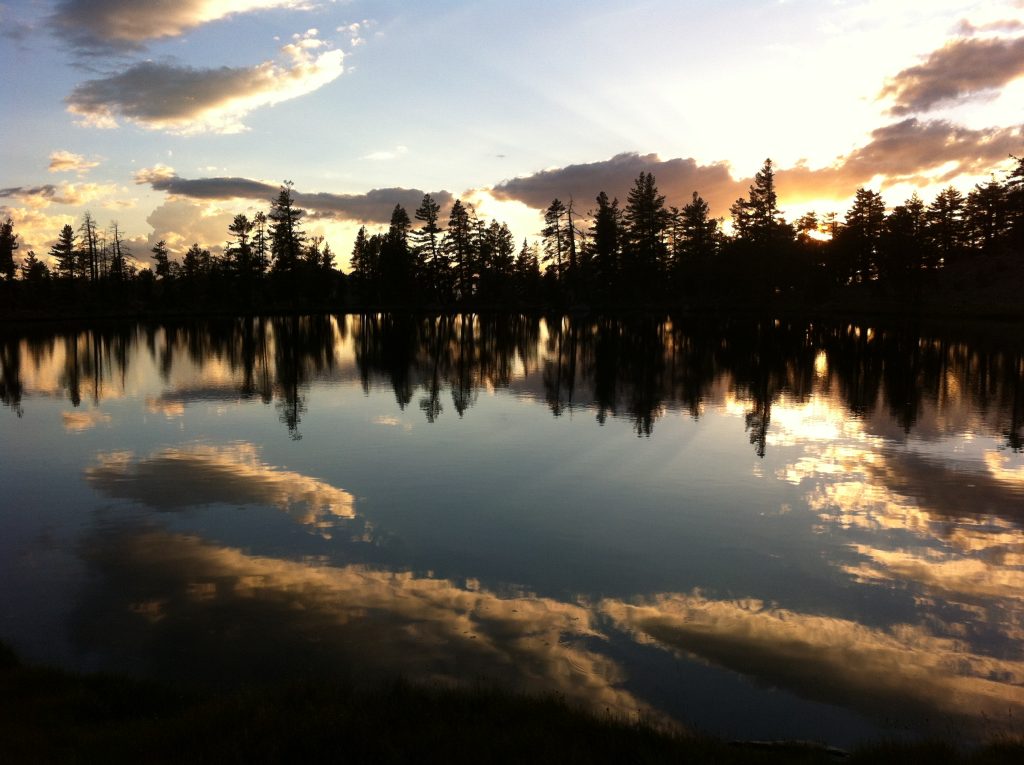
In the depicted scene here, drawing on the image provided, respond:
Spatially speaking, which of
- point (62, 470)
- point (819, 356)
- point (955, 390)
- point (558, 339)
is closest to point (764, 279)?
point (558, 339)

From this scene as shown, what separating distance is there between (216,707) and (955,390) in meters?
31.2

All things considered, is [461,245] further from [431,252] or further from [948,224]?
[948,224]

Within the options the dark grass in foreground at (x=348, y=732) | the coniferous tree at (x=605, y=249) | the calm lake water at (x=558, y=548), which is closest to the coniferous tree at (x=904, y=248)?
the coniferous tree at (x=605, y=249)

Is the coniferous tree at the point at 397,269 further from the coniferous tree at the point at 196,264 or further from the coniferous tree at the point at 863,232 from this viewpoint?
the coniferous tree at the point at 863,232

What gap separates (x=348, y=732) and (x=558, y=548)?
20.4ft

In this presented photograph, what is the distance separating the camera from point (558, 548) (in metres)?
12.0

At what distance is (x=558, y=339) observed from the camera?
61.3m

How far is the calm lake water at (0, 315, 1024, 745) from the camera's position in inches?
319

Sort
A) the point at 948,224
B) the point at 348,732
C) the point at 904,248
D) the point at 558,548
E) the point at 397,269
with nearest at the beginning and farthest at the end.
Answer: the point at 348,732, the point at 558,548, the point at 904,248, the point at 948,224, the point at 397,269

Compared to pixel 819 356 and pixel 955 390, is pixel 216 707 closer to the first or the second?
pixel 955 390

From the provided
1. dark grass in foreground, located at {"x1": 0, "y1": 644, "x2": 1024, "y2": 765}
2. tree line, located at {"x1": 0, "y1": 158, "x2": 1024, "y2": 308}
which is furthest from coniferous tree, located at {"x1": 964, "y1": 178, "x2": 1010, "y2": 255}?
dark grass in foreground, located at {"x1": 0, "y1": 644, "x2": 1024, "y2": 765}

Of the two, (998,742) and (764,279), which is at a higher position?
(764,279)

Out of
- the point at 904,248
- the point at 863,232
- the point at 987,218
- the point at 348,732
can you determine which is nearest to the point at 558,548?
the point at 348,732

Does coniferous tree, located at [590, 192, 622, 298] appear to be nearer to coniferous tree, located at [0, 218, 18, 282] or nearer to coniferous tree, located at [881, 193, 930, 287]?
coniferous tree, located at [881, 193, 930, 287]
